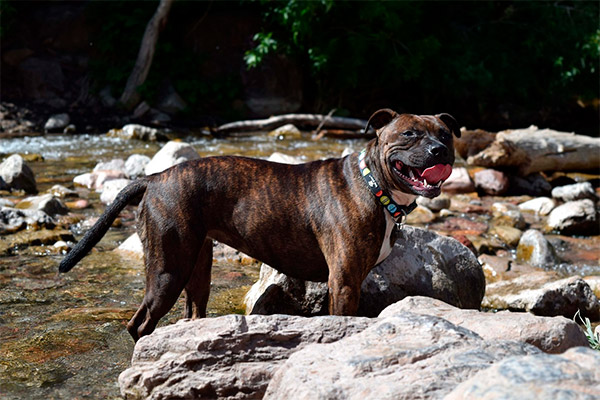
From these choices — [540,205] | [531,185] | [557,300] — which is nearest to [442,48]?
[531,185]

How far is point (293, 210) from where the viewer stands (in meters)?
4.62

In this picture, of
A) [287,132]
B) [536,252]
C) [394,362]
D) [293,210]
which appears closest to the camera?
[394,362]

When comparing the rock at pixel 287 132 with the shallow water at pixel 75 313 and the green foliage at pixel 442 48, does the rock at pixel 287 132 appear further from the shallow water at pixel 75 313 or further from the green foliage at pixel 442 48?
the shallow water at pixel 75 313

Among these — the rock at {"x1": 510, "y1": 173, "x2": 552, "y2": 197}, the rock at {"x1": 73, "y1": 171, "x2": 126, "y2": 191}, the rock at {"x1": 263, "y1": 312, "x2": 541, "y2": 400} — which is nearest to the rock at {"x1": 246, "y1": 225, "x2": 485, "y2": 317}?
the rock at {"x1": 263, "y1": 312, "x2": 541, "y2": 400}

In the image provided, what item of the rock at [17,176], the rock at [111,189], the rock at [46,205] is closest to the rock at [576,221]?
the rock at [111,189]

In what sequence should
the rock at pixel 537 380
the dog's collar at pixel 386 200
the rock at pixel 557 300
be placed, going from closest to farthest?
the rock at pixel 537 380 < the dog's collar at pixel 386 200 < the rock at pixel 557 300

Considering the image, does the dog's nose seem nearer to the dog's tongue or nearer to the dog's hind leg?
the dog's tongue

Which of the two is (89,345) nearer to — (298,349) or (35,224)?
(298,349)

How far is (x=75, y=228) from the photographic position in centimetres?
830

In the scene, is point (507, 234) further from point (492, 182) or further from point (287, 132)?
point (287, 132)

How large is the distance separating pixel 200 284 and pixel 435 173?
166 centimetres

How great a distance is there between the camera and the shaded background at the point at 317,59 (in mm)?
17891

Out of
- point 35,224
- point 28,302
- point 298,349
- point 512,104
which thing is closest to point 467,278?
point 298,349

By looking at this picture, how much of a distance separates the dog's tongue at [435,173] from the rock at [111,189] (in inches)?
229
